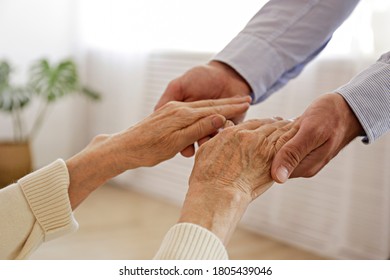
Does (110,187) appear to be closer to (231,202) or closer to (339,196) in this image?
(339,196)

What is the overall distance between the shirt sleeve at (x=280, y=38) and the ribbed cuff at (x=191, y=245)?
609 mm

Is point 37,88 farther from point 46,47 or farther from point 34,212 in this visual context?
→ point 34,212

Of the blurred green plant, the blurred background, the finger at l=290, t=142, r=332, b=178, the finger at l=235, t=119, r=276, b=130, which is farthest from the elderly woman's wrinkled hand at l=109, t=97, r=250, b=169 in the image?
the blurred green plant

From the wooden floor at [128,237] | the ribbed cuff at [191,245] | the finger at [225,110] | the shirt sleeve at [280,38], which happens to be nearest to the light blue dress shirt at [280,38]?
the shirt sleeve at [280,38]

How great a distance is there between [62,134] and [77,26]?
75 cm

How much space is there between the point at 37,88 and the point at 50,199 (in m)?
2.52

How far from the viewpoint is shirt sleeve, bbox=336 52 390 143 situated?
1049 mm

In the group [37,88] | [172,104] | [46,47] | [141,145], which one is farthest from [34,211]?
[46,47]

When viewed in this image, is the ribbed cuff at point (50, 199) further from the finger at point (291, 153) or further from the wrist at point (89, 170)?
the finger at point (291, 153)

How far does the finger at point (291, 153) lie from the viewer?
1035 mm

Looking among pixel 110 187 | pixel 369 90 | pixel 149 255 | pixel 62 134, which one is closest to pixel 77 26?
pixel 62 134

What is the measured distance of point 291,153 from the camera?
104 centimetres

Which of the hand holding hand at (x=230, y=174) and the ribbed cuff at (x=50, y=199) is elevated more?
the hand holding hand at (x=230, y=174)

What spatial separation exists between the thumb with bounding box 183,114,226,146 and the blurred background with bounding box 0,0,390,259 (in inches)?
52.2
